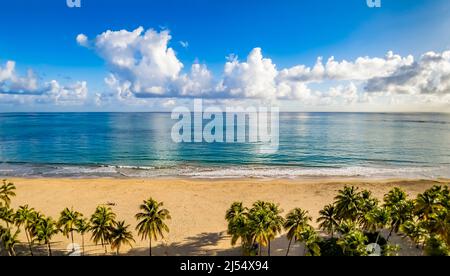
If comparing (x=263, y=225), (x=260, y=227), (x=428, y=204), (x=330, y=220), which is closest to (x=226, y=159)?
(x=330, y=220)

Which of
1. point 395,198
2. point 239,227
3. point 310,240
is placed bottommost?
point 310,240

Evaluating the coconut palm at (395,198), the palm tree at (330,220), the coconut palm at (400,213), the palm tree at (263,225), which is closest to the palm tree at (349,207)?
the palm tree at (330,220)

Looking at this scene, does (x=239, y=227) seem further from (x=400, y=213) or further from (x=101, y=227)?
(x=400, y=213)

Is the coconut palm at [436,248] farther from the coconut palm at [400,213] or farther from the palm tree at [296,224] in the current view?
the palm tree at [296,224]

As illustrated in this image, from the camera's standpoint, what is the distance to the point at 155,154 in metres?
94.6

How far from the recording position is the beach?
3700cm

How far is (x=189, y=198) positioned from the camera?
53531 mm

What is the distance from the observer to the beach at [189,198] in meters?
37.0

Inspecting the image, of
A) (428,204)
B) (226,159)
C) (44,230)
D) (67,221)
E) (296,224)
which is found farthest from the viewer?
(226,159)

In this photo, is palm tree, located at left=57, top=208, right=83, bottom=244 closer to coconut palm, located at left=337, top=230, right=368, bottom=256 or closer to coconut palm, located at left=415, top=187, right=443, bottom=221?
coconut palm, located at left=337, top=230, right=368, bottom=256
